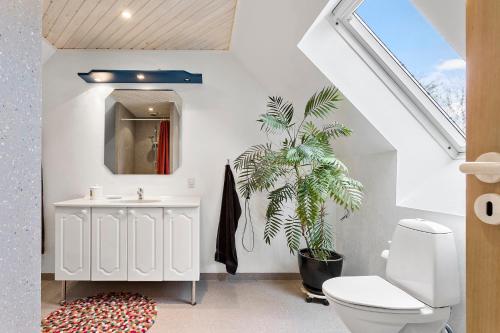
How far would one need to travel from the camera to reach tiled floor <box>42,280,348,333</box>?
2004 mm

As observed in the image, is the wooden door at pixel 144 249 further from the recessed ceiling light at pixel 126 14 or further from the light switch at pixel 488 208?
the light switch at pixel 488 208

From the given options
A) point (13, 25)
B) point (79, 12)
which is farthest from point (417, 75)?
point (79, 12)

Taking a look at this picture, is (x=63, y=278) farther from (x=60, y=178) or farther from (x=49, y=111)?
(x=49, y=111)

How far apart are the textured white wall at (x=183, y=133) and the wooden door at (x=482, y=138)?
7.88ft

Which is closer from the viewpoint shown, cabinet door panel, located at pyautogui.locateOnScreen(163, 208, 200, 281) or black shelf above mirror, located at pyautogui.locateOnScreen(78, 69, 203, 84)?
cabinet door panel, located at pyautogui.locateOnScreen(163, 208, 200, 281)

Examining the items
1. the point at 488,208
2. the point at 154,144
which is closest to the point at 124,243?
the point at 154,144

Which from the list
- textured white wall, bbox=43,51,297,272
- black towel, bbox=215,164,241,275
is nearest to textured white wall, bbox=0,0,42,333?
black towel, bbox=215,164,241,275

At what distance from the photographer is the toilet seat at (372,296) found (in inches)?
53.9

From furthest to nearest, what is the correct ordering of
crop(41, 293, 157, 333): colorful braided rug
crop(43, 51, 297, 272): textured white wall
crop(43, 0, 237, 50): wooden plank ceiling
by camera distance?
crop(43, 51, 297, 272): textured white wall → crop(43, 0, 237, 50): wooden plank ceiling → crop(41, 293, 157, 333): colorful braided rug

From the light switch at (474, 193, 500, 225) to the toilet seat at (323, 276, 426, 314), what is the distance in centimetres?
110

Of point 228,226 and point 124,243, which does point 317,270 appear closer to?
point 228,226

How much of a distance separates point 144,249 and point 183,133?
48.1 inches

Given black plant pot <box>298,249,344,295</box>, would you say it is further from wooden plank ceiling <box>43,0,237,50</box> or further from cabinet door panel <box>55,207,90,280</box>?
wooden plank ceiling <box>43,0,237,50</box>

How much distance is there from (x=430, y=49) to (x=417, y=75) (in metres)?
0.21
